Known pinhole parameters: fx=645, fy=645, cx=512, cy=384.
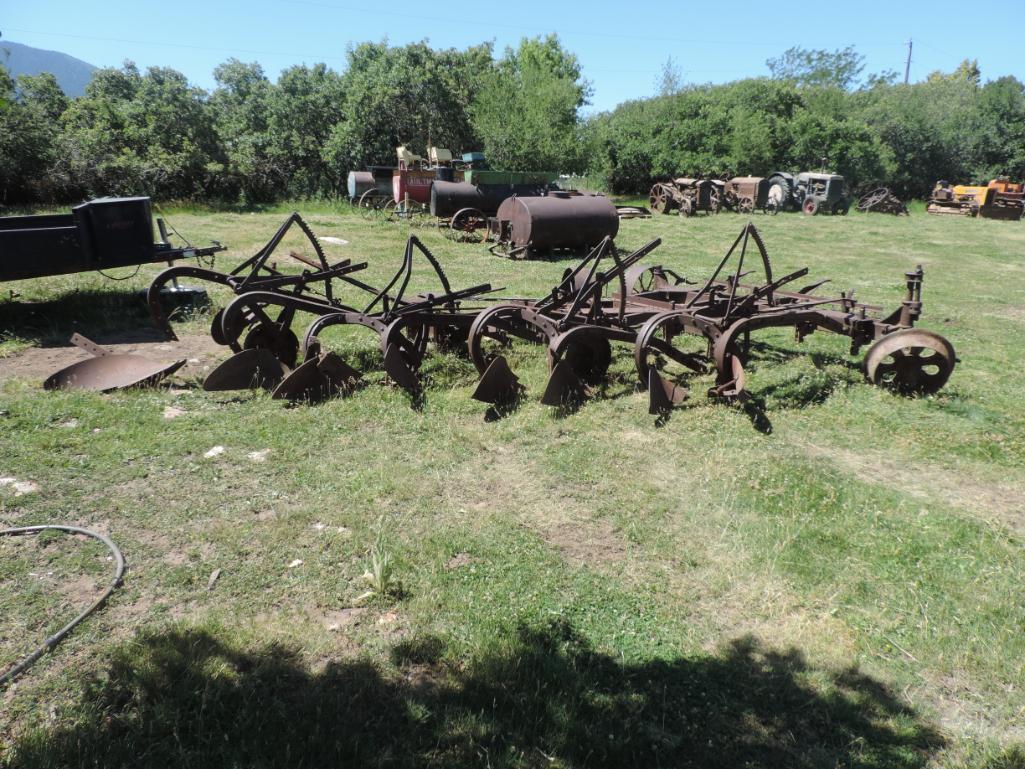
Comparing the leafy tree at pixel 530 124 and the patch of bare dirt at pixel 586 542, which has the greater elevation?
the leafy tree at pixel 530 124

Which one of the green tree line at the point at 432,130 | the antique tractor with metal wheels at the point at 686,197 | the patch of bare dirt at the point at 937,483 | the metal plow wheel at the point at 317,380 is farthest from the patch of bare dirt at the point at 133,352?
the antique tractor with metal wheels at the point at 686,197

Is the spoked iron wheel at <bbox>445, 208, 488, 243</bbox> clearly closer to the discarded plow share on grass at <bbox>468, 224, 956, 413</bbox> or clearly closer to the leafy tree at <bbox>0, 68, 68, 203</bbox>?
the discarded plow share on grass at <bbox>468, 224, 956, 413</bbox>

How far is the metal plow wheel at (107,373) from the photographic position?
221 inches

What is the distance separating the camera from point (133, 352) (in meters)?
7.04

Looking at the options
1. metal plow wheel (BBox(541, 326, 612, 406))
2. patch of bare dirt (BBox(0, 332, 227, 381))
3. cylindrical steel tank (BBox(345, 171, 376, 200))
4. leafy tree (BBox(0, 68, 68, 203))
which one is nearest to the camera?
metal plow wheel (BBox(541, 326, 612, 406))

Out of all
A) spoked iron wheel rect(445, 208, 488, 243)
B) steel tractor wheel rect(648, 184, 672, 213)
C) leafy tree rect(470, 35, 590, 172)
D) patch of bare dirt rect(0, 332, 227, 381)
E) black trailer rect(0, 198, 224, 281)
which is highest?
leafy tree rect(470, 35, 590, 172)

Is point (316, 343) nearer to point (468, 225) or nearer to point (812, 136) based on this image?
point (468, 225)

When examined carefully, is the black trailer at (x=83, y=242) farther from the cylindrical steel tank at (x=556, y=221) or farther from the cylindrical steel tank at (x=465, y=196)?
the cylindrical steel tank at (x=465, y=196)

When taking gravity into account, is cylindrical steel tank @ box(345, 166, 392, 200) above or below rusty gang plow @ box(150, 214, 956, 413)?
above

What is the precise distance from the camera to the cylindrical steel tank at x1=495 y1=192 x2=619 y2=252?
12633 millimetres

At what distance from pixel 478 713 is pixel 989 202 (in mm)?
32963

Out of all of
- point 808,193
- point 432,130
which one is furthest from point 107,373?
point 808,193

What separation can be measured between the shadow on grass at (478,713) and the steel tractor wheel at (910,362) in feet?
12.4

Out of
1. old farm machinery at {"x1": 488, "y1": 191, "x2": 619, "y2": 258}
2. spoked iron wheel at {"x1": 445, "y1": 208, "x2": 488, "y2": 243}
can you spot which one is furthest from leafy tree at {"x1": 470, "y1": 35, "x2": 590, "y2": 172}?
old farm machinery at {"x1": 488, "y1": 191, "x2": 619, "y2": 258}
